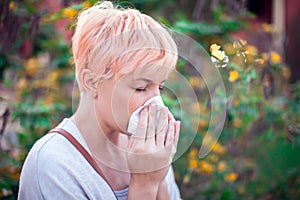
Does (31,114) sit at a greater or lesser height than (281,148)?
greater

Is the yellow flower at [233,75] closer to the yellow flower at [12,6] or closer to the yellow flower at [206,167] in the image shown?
the yellow flower at [206,167]

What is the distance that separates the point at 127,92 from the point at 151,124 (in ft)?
0.40

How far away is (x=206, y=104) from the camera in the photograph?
9.00 ft

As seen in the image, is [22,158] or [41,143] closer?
[41,143]

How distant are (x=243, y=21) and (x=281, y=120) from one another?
76 centimetres

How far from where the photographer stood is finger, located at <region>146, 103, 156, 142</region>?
1.72m

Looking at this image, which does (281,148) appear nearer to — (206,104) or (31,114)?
(206,104)

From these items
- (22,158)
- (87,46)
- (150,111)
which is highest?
(87,46)

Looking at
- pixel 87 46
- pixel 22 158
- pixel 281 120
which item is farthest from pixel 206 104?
pixel 87 46

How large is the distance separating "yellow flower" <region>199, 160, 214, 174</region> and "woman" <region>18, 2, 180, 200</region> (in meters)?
1.39

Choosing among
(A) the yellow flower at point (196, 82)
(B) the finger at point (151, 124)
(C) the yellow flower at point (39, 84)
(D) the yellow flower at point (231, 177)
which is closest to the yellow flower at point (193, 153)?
(D) the yellow flower at point (231, 177)

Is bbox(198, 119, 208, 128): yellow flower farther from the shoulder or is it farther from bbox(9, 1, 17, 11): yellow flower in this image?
the shoulder

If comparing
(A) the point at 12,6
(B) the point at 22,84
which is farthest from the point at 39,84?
(A) the point at 12,6

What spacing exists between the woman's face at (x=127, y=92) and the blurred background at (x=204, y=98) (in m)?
0.65
